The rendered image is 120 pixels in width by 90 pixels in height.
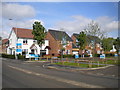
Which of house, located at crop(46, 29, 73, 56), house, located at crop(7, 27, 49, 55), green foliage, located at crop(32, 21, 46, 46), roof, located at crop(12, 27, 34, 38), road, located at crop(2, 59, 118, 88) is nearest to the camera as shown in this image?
road, located at crop(2, 59, 118, 88)

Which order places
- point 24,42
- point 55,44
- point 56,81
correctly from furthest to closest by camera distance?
point 55,44 → point 24,42 → point 56,81

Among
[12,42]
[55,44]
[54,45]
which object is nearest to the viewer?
[12,42]

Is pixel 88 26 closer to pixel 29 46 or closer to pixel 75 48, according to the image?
pixel 29 46

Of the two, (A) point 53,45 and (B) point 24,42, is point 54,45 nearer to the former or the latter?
(A) point 53,45

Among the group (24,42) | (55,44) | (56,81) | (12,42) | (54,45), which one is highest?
(12,42)

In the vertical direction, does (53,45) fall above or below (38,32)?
below

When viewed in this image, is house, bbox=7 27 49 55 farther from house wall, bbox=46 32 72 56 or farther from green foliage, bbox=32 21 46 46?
green foliage, bbox=32 21 46 46

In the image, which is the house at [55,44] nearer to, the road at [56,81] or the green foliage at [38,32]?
the green foliage at [38,32]

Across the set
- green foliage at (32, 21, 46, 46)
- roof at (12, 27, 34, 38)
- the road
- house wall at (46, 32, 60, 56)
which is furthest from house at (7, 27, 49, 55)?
the road

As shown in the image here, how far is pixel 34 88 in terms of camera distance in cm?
760

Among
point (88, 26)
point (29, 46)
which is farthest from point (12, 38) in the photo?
point (88, 26)

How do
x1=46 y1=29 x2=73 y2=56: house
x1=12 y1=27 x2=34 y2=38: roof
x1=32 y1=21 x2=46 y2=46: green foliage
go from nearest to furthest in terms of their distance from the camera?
x1=32 y1=21 x2=46 y2=46: green foliage < x1=12 y1=27 x2=34 y2=38: roof < x1=46 y1=29 x2=73 y2=56: house

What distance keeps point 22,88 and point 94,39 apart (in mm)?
17624

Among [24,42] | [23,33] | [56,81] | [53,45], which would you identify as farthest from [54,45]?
[56,81]
